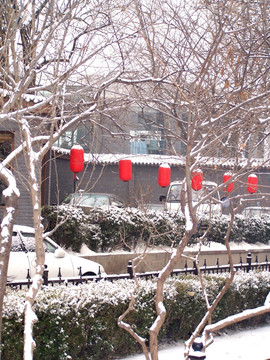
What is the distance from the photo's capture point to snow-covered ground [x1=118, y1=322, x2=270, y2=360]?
7055mm

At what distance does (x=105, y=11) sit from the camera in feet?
24.1

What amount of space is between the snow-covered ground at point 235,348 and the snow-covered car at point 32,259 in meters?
2.10

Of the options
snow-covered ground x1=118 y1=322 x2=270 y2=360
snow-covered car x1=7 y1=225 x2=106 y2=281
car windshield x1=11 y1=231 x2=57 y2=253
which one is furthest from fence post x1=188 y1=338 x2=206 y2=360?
car windshield x1=11 y1=231 x2=57 y2=253

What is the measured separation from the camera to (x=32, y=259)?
878cm

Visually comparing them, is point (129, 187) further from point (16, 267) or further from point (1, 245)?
point (1, 245)

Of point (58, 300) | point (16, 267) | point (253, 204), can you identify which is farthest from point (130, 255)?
point (253, 204)

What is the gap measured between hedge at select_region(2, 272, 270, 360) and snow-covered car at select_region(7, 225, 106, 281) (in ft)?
5.72

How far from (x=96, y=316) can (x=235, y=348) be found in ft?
7.83

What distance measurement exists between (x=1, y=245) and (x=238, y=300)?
5401mm

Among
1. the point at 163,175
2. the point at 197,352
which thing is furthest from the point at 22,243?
the point at 163,175

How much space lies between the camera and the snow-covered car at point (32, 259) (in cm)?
874

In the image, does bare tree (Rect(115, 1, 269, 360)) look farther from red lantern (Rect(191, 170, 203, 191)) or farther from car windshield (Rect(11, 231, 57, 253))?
car windshield (Rect(11, 231, 57, 253))

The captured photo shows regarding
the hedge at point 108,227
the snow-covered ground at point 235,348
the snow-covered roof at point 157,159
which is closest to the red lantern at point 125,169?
the snow-covered roof at point 157,159

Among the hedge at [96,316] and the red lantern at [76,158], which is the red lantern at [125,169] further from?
the hedge at [96,316]
